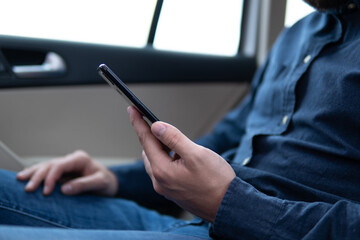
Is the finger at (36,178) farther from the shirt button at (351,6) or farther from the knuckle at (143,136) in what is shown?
the shirt button at (351,6)

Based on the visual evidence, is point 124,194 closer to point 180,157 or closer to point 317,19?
point 180,157

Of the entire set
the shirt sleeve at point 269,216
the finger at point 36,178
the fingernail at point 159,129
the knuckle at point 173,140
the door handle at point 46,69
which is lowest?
the finger at point 36,178

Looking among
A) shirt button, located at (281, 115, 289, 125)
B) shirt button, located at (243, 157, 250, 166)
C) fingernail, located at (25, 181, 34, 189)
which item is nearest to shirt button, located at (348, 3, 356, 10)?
shirt button, located at (281, 115, 289, 125)

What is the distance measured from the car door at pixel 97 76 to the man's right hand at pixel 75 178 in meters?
0.27

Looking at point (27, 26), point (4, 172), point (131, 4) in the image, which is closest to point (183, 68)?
point (131, 4)

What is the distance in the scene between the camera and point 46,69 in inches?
43.6

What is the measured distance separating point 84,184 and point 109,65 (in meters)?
0.46

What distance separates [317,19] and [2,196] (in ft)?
2.57

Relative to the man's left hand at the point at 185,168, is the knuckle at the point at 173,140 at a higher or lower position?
higher

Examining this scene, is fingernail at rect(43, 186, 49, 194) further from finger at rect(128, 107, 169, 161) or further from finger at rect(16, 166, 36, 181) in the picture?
finger at rect(128, 107, 169, 161)

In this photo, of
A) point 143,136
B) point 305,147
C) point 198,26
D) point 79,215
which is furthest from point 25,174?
point 198,26

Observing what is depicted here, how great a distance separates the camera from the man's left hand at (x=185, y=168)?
52cm

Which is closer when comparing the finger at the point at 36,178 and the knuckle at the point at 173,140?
the knuckle at the point at 173,140

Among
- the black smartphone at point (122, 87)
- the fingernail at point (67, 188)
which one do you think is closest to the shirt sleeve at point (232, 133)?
the fingernail at point (67, 188)
